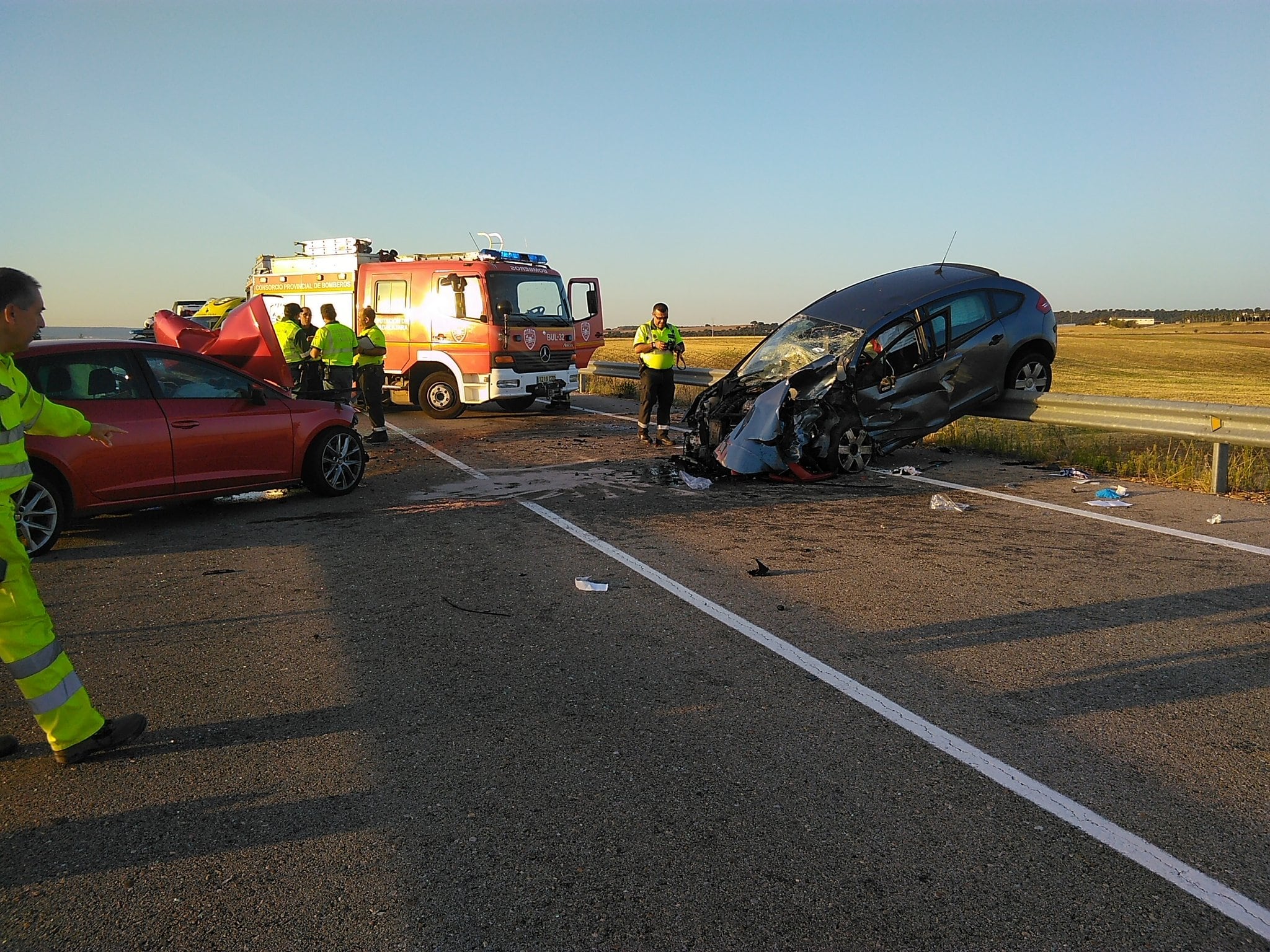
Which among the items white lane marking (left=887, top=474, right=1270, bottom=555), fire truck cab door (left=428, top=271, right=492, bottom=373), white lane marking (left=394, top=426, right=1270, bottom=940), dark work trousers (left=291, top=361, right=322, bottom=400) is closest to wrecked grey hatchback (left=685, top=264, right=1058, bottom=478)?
white lane marking (left=887, top=474, right=1270, bottom=555)

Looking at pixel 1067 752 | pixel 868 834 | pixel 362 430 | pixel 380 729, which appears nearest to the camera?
pixel 868 834

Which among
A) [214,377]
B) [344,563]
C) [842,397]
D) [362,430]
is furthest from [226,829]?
[362,430]

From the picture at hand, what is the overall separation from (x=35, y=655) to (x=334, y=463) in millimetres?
5940

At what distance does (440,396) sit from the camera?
17.0m

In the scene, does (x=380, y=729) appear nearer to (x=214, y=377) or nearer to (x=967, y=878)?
(x=967, y=878)

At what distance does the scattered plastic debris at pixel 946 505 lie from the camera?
27.4 feet

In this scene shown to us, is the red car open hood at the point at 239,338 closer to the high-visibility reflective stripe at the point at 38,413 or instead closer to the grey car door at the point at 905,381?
the grey car door at the point at 905,381

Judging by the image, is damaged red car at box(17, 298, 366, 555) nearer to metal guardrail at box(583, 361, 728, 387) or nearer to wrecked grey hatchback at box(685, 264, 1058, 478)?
wrecked grey hatchback at box(685, 264, 1058, 478)

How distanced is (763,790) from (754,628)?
1.84 metres

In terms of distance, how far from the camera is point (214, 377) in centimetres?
858

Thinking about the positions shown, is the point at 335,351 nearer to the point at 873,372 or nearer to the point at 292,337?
the point at 292,337

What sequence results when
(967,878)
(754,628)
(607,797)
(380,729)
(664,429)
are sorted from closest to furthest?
(967,878) < (607,797) < (380,729) < (754,628) < (664,429)

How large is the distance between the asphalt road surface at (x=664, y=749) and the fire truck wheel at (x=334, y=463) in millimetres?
1898

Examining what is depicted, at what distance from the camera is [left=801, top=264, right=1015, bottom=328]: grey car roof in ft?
35.4
